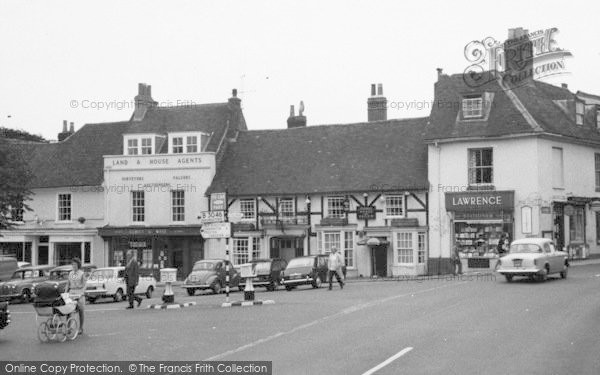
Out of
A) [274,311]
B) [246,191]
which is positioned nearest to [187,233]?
[246,191]

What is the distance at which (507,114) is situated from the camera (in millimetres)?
43469

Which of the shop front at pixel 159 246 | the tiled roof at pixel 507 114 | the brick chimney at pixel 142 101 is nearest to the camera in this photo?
the tiled roof at pixel 507 114

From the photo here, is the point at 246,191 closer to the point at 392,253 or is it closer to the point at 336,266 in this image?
the point at 392,253

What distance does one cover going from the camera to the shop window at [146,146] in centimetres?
5150

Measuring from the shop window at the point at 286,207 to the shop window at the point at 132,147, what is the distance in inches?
402

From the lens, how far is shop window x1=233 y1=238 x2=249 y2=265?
48500mm

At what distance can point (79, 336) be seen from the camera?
61.8 feet

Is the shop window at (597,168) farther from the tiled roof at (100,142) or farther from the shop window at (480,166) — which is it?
the tiled roof at (100,142)

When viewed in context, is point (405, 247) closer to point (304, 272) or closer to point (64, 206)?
point (304, 272)

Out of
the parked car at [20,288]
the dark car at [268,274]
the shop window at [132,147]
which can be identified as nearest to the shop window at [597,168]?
the dark car at [268,274]

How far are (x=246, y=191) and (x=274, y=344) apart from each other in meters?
32.6

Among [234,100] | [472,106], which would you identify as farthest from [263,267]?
[234,100]

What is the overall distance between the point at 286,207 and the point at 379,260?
246 inches

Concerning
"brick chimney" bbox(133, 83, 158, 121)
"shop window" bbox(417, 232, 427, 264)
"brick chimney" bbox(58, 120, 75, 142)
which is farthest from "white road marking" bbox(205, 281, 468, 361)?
"brick chimney" bbox(58, 120, 75, 142)
